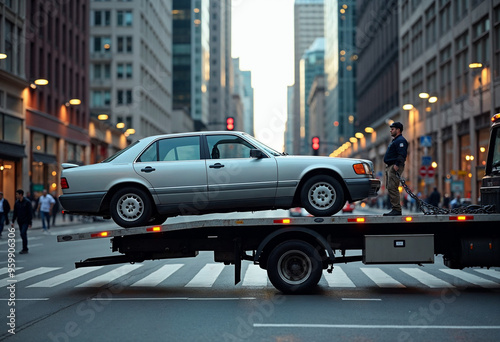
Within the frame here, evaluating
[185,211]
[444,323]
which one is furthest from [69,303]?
[444,323]

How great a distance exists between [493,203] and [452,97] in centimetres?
3705

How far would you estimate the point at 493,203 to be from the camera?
1159 centimetres

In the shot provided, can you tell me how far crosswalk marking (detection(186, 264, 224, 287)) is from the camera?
12445mm

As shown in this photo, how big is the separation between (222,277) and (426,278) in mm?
4140

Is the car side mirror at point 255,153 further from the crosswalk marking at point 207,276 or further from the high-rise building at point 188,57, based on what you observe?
the high-rise building at point 188,57

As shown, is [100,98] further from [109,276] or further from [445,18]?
[109,276]

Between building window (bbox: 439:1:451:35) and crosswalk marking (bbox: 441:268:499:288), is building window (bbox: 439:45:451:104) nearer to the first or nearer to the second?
building window (bbox: 439:1:451:35)

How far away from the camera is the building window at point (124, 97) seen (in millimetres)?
83500

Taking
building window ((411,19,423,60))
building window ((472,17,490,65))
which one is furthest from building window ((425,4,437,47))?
building window ((472,17,490,65))

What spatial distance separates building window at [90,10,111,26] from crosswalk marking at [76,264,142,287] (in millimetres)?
74554

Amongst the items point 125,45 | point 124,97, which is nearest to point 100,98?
point 124,97

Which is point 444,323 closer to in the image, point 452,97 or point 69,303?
point 69,303

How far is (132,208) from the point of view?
11.3 meters

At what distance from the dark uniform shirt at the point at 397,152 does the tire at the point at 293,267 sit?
2383mm
